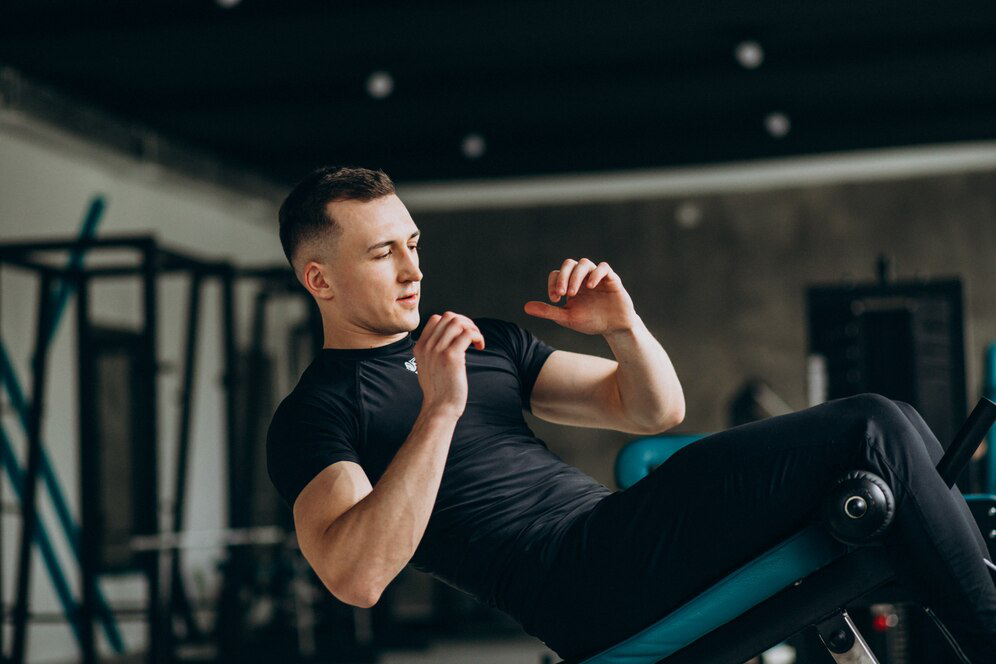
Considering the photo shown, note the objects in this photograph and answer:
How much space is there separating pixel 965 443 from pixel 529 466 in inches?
25.0

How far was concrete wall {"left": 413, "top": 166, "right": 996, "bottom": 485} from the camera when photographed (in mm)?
8578

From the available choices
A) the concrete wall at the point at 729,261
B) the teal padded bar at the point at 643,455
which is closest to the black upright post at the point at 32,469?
the teal padded bar at the point at 643,455

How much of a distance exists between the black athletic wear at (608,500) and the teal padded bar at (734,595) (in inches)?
0.8

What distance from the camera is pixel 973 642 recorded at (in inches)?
57.5

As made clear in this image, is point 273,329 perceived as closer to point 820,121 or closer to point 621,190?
point 621,190

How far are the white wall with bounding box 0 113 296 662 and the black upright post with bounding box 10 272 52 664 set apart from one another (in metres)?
0.68

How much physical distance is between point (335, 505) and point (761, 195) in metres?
7.76

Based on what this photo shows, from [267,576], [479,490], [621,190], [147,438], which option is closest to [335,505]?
[479,490]

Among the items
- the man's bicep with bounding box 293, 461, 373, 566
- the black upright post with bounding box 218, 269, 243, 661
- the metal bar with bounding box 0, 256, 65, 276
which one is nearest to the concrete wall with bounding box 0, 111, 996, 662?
the black upright post with bounding box 218, 269, 243, 661

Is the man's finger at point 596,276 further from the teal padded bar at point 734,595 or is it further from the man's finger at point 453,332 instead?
the teal padded bar at point 734,595

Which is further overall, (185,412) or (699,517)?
(185,412)

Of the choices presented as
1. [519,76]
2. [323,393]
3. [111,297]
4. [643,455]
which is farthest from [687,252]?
[323,393]

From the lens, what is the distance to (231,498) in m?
5.84

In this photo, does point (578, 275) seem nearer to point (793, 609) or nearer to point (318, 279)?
point (318, 279)
